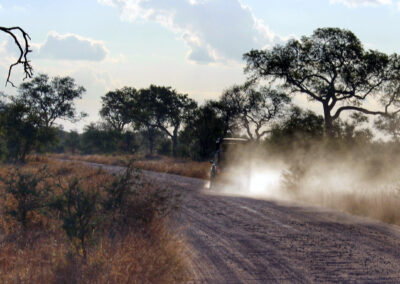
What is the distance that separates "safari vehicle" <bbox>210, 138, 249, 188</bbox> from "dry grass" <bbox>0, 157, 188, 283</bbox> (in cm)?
1333

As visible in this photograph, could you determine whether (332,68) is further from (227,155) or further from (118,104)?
(118,104)

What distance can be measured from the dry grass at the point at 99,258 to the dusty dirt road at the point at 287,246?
501 millimetres

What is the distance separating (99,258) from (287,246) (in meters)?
3.98

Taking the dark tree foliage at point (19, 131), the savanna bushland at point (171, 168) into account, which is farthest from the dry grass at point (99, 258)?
the dark tree foliage at point (19, 131)

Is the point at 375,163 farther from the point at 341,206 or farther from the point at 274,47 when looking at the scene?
the point at 274,47

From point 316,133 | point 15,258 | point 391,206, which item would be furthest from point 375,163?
point 15,258

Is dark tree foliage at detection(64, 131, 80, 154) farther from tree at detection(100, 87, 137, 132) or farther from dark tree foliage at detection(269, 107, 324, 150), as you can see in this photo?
dark tree foliage at detection(269, 107, 324, 150)

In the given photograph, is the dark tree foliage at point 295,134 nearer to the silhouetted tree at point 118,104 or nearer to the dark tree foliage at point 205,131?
the dark tree foliage at point 205,131

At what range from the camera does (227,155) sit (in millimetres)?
22281

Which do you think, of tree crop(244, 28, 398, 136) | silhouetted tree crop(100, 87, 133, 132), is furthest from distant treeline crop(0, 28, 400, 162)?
silhouetted tree crop(100, 87, 133, 132)

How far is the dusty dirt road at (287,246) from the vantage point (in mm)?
6738

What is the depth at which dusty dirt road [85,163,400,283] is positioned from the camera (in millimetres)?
6738

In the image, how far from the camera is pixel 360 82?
33.8 m

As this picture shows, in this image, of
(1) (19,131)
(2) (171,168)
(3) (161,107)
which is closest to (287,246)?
(2) (171,168)
